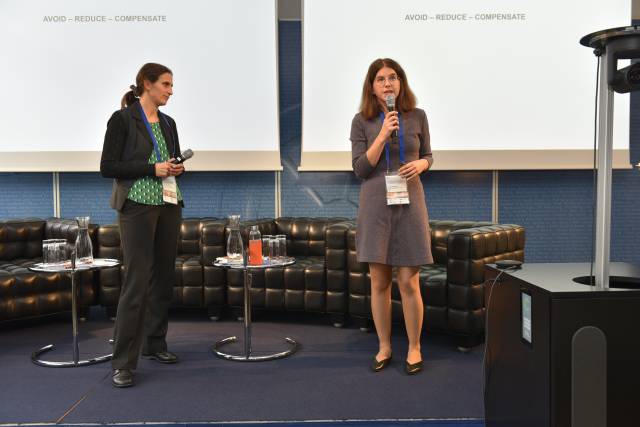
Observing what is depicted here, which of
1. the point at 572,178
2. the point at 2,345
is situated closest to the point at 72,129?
the point at 2,345

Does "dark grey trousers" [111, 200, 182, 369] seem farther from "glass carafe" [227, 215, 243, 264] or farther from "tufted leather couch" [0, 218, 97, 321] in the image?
"tufted leather couch" [0, 218, 97, 321]

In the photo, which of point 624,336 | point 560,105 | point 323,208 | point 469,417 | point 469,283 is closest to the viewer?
point 624,336

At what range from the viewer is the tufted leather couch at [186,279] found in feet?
13.5

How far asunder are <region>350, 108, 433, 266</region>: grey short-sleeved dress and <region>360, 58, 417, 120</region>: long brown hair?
37 mm

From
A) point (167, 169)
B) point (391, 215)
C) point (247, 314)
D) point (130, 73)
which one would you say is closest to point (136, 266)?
point (167, 169)

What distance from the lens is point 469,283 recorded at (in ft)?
10.5

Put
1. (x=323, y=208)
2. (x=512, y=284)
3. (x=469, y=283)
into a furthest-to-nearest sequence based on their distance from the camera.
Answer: (x=323, y=208) → (x=469, y=283) → (x=512, y=284)

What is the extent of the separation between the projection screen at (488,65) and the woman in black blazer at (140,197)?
6.50ft

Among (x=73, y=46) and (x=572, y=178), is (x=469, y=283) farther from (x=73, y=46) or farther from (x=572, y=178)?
(x=73, y=46)

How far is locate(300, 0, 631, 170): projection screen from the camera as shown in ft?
14.5

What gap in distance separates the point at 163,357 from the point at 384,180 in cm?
156

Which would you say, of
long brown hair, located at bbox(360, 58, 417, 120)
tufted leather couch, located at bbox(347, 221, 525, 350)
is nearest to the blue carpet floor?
tufted leather couch, located at bbox(347, 221, 525, 350)

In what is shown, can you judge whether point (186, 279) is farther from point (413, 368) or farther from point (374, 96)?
point (374, 96)

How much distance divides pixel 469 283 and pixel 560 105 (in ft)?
6.78
